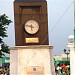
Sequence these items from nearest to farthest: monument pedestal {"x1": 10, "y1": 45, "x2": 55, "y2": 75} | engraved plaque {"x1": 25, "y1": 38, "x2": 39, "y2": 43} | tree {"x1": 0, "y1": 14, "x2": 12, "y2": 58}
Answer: monument pedestal {"x1": 10, "y1": 45, "x2": 55, "y2": 75} → engraved plaque {"x1": 25, "y1": 38, "x2": 39, "y2": 43} → tree {"x1": 0, "y1": 14, "x2": 12, "y2": 58}

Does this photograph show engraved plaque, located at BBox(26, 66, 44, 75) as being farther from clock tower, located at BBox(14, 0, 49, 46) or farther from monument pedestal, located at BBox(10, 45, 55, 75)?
clock tower, located at BBox(14, 0, 49, 46)

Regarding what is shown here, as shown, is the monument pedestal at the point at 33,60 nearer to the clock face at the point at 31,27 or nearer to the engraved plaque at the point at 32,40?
the engraved plaque at the point at 32,40

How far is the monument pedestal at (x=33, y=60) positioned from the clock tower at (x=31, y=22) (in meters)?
0.31

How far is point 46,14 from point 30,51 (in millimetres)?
1862

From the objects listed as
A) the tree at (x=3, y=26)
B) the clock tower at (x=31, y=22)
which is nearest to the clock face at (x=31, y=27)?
the clock tower at (x=31, y=22)

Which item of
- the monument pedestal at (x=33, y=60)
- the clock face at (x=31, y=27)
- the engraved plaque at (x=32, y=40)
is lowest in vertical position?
the monument pedestal at (x=33, y=60)

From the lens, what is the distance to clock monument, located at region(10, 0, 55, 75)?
22219 millimetres

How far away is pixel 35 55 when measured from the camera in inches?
875

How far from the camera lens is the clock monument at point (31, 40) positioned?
72.9 ft

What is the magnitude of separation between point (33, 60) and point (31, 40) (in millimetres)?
917

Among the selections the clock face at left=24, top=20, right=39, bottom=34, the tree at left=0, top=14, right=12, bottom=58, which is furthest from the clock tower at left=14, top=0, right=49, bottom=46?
the tree at left=0, top=14, right=12, bottom=58

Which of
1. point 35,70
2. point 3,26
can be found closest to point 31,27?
point 35,70

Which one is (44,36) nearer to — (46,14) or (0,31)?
(46,14)

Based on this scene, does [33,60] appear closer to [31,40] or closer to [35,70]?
[35,70]
